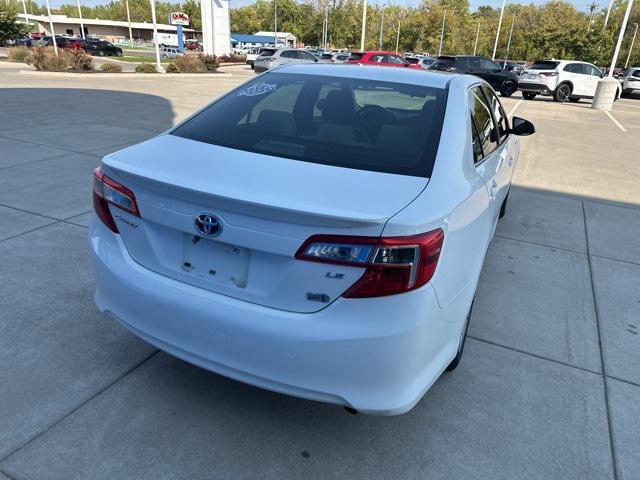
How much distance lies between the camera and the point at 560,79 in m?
21.6

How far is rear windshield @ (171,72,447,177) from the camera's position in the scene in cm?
241

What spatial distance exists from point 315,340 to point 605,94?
21746 mm

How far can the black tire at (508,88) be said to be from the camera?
23.9 m

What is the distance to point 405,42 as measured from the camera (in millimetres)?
82312

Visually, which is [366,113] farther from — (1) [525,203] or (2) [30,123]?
(2) [30,123]

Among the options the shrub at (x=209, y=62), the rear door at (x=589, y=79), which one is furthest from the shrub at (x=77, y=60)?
the rear door at (x=589, y=79)

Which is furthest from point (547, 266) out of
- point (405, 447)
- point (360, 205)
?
point (360, 205)

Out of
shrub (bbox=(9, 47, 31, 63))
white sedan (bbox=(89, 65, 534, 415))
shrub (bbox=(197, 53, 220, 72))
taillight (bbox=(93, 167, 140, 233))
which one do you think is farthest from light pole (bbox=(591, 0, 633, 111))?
shrub (bbox=(9, 47, 31, 63))

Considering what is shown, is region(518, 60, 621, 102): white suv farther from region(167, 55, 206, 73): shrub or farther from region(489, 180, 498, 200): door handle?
region(489, 180, 498, 200): door handle

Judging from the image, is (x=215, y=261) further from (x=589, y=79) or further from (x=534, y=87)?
(x=589, y=79)

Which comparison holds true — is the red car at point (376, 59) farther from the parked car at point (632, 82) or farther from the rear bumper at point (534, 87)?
the parked car at point (632, 82)

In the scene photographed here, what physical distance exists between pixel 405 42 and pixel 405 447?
288 feet

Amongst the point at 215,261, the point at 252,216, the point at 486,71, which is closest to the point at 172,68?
the point at 486,71

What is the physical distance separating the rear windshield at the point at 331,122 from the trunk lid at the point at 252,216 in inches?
6.3
